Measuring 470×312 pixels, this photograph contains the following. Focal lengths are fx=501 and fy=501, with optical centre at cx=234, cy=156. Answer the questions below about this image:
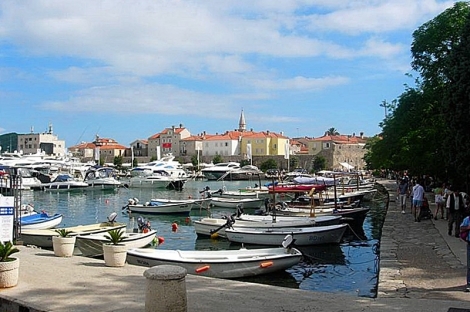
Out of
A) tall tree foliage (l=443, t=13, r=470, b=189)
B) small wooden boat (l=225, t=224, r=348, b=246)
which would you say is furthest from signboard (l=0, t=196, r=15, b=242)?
tall tree foliage (l=443, t=13, r=470, b=189)

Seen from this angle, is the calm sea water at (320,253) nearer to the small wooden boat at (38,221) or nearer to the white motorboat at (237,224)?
the white motorboat at (237,224)

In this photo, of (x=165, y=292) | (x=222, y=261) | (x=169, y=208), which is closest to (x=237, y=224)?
(x=222, y=261)

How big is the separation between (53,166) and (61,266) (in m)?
74.3

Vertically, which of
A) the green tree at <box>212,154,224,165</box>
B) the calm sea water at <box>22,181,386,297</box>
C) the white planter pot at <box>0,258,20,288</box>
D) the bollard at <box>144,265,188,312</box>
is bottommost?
the calm sea water at <box>22,181,386,297</box>

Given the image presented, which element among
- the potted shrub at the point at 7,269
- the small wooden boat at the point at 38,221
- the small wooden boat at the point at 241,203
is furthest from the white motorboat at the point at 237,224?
the small wooden boat at the point at 241,203

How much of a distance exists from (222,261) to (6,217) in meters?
6.36

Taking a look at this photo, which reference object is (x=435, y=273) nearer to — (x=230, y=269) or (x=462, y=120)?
(x=230, y=269)

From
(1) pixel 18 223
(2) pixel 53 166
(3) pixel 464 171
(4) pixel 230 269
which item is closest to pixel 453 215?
(3) pixel 464 171

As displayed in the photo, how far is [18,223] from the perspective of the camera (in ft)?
56.3

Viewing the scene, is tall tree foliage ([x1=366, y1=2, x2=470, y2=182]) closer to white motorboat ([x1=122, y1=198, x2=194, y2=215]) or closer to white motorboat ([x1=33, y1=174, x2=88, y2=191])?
white motorboat ([x1=122, y1=198, x2=194, y2=215])

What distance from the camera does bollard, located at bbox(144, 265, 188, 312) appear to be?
7.59 meters

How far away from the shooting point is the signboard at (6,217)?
555 inches

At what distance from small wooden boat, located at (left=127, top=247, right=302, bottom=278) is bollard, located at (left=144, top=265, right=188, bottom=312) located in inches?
278

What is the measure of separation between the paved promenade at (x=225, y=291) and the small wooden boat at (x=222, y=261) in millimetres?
2132
